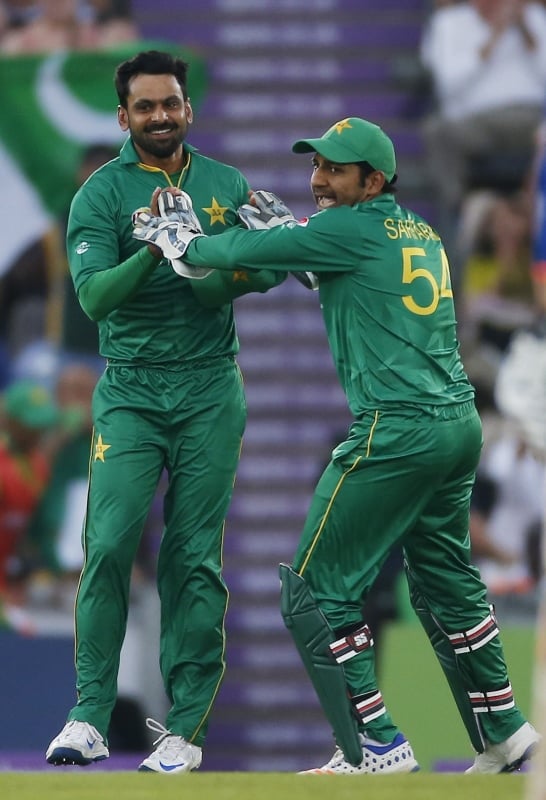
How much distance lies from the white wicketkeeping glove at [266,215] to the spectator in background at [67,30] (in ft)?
20.1

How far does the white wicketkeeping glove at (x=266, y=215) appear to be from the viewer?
6.41 m

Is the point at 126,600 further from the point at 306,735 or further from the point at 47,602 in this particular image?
the point at 306,735

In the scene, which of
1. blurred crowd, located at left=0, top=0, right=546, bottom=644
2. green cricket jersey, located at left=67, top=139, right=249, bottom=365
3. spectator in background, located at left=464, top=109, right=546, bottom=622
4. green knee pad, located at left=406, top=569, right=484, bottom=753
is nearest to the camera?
green knee pad, located at left=406, top=569, right=484, bottom=753

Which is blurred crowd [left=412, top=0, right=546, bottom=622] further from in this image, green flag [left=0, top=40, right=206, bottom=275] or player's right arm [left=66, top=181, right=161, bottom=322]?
player's right arm [left=66, top=181, right=161, bottom=322]

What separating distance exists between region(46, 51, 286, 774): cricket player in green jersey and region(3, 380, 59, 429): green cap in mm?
4619

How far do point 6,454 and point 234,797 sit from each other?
6240mm

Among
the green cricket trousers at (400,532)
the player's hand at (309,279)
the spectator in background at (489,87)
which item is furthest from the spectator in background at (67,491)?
the green cricket trousers at (400,532)

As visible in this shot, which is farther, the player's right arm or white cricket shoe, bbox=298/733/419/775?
the player's right arm

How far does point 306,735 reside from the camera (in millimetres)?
11812

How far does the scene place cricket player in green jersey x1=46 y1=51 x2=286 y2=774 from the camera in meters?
6.43

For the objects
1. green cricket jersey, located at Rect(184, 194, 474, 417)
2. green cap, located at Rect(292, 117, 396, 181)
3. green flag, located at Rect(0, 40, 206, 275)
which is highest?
green flag, located at Rect(0, 40, 206, 275)

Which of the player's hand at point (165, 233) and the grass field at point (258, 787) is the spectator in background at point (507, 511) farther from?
the grass field at point (258, 787)

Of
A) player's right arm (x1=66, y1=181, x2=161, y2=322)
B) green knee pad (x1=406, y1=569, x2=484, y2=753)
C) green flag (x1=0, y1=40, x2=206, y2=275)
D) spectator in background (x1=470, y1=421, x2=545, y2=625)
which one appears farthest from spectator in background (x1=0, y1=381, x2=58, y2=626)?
green knee pad (x1=406, y1=569, x2=484, y2=753)

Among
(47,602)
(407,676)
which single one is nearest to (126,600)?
(407,676)
